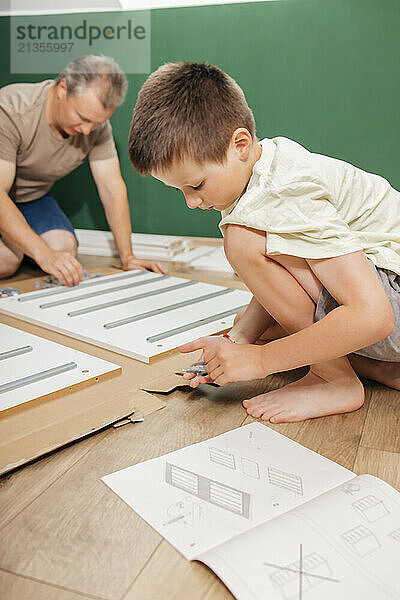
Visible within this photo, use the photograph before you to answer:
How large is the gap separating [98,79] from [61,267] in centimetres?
67

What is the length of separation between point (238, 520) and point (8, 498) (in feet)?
1.16

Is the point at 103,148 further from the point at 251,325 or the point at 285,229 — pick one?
the point at 285,229

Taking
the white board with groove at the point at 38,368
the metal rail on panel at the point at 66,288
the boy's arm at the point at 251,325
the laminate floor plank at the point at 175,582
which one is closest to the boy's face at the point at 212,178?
the boy's arm at the point at 251,325

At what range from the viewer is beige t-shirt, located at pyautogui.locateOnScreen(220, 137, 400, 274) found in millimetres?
957

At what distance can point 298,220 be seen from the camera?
970mm

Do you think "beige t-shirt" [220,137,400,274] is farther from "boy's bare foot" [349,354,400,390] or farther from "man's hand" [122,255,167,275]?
"man's hand" [122,255,167,275]

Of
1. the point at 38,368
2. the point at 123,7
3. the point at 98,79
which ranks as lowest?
the point at 38,368

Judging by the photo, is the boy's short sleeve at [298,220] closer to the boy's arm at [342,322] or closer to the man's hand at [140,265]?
the boy's arm at [342,322]

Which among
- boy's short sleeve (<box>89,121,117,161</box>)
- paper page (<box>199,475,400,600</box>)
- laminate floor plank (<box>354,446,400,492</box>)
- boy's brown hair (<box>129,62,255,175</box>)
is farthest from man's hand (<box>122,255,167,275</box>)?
paper page (<box>199,475,400,600</box>)

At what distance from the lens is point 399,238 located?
1088mm

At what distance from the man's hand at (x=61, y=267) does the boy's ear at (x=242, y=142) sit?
1.10m

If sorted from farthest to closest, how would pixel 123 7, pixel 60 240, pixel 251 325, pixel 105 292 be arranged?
pixel 123 7 → pixel 60 240 → pixel 105 292 → pixel 251 325

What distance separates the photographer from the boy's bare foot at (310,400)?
1101 mm

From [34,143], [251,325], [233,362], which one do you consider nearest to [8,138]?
[34,143]
